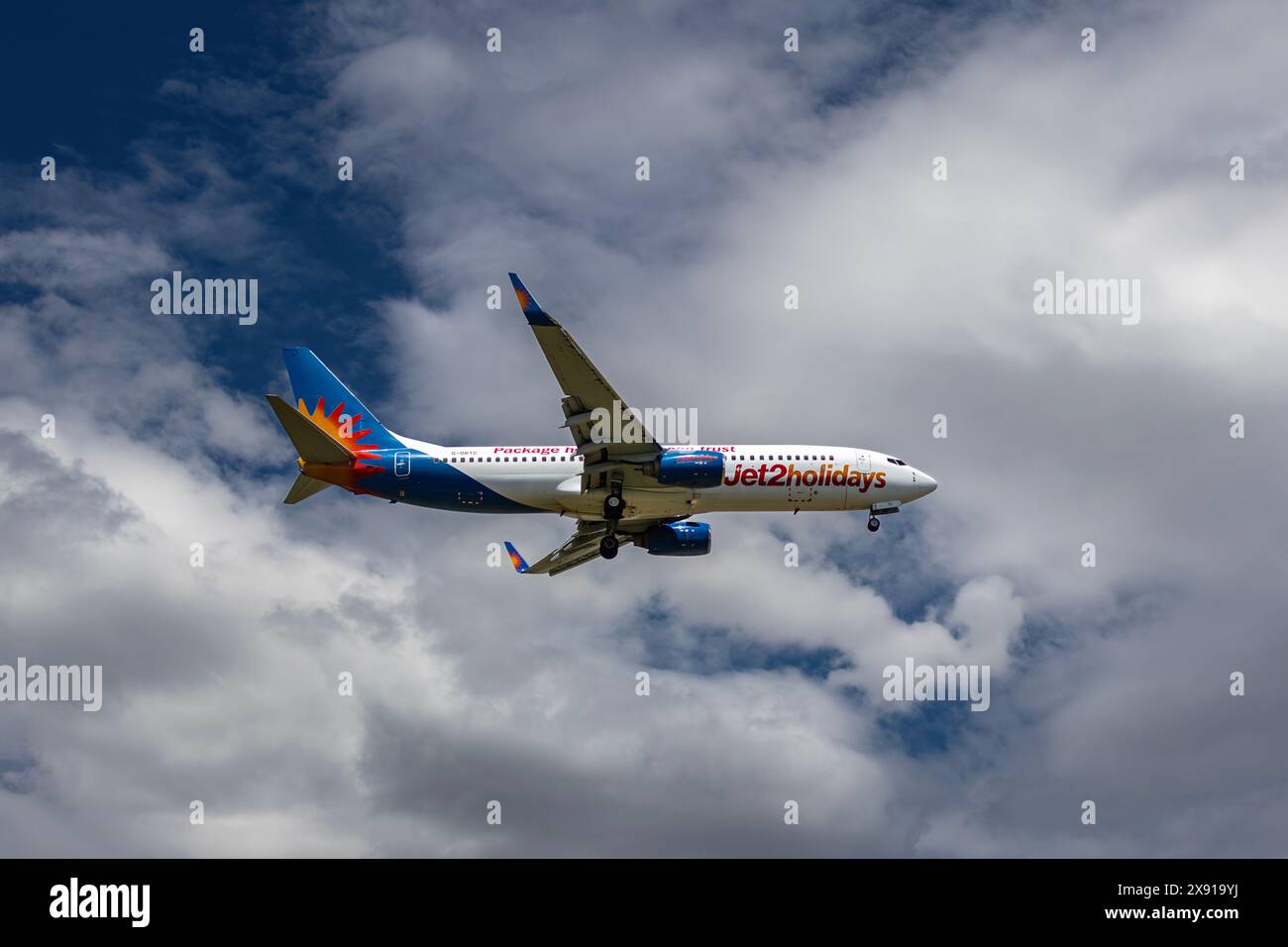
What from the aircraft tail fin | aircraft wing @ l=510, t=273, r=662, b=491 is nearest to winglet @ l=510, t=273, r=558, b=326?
aircraft wing @ l=510, t=273, r=662, b=491

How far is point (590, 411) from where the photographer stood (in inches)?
A: 3051

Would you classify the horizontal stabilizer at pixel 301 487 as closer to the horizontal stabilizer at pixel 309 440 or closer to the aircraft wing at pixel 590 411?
the horizontal stabilizer at pixel 309 440

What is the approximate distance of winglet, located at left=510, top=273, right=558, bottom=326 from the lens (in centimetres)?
6988

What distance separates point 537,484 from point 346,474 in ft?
37.0

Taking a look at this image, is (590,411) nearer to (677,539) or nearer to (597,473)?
(597,473)

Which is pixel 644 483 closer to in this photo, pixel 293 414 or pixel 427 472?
pixel 427 472

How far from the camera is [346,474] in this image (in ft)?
267

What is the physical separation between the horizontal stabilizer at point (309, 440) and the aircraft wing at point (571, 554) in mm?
17572

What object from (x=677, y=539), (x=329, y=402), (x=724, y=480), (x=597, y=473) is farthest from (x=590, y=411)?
(x=329, y=402)

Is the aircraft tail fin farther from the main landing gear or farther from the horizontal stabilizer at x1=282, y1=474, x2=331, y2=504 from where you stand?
the main landing gear

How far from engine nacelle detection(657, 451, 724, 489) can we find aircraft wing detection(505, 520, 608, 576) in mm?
Answer: 10463
